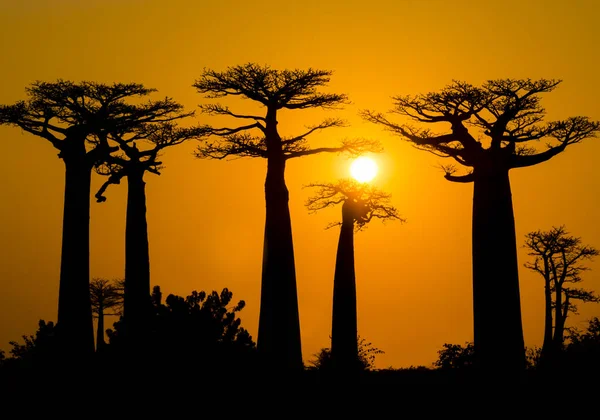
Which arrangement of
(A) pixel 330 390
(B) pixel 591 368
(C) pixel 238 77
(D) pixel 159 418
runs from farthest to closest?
(C) pixel 238 77 < (A) pixel 330 390 < (B) pixel 591 368 < (D) pixel 159 418

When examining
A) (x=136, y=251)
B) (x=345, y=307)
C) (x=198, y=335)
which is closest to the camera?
(x=198, y=335)

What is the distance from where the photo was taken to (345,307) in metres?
29.4

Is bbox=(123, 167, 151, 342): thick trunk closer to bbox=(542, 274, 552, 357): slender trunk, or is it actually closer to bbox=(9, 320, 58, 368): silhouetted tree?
bbox=(9, 320, 58, 368): silhouetted tree

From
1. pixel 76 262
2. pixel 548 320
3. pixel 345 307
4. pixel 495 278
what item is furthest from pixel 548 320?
pixel 76 262

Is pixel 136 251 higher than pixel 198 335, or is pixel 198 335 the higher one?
pixel 136 251

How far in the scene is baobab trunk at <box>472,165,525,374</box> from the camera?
77.7ft

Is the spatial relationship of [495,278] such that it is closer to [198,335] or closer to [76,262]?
[198,335]

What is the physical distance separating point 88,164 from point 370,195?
7357mm

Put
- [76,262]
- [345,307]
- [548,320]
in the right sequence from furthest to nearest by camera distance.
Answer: [548,320], [345,307], [76,262]

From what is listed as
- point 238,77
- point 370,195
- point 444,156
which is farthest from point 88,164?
point 444,156

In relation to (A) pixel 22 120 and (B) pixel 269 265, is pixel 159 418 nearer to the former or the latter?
(B) pixel 269 265

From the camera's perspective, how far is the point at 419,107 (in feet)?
85.5

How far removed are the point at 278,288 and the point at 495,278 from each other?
6.50 metres

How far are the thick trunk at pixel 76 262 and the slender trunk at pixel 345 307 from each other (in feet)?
19.7
